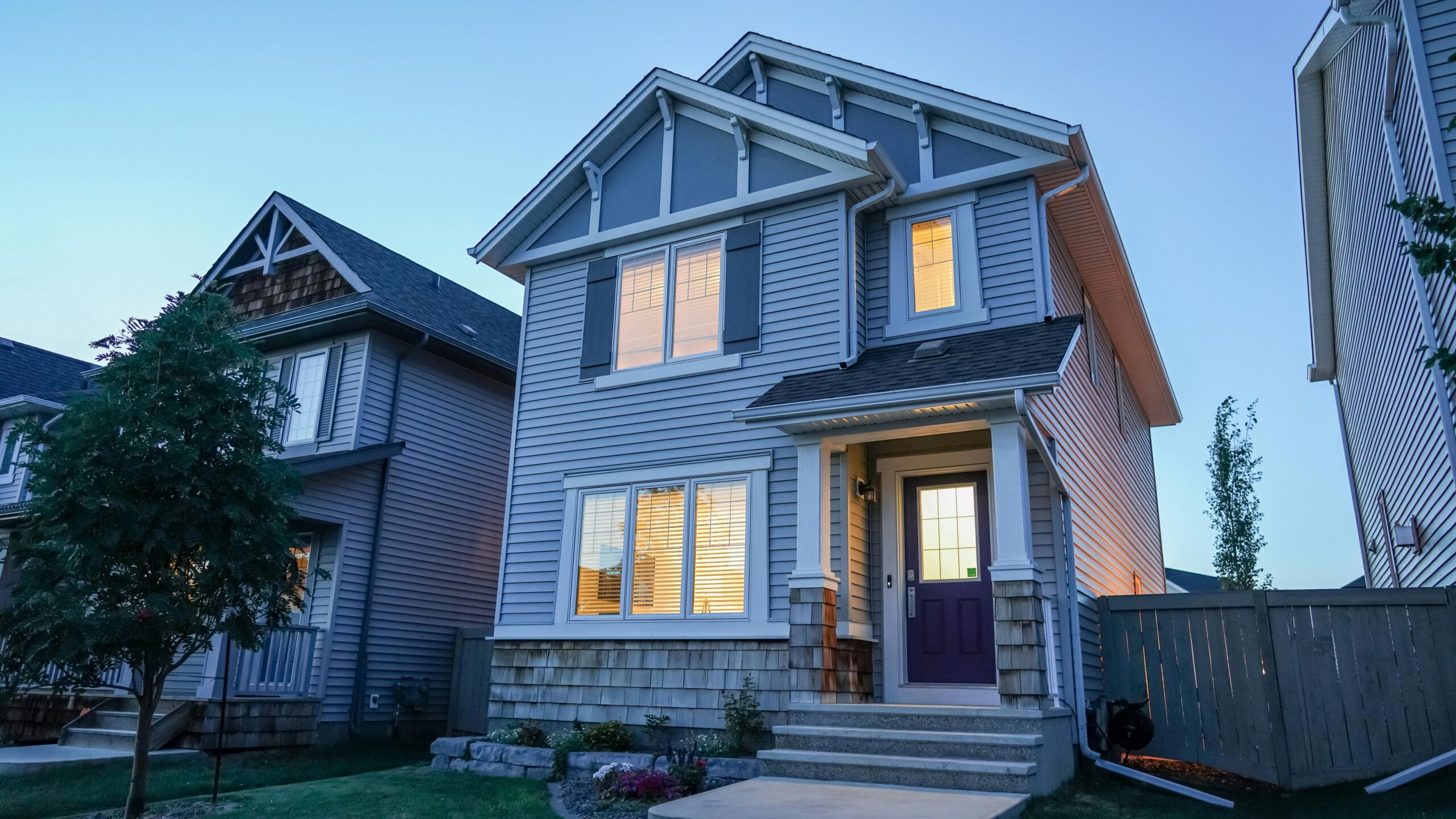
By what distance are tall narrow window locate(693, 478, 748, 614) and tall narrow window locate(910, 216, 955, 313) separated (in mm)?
2699

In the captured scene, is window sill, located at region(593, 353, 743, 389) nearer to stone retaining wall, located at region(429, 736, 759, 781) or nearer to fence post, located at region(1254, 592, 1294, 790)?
stone retaining wall, located at region(429, 736, 759, 781)

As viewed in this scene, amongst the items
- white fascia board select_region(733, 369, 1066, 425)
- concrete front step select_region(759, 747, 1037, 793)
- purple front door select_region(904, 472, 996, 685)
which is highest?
white fascia board select_region(733, 369, 1066, 425)

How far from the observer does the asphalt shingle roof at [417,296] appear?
14.0 m

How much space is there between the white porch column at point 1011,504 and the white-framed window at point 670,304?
136 inches

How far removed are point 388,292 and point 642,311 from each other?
18.3 feet

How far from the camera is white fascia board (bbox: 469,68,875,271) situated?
31.0 feet

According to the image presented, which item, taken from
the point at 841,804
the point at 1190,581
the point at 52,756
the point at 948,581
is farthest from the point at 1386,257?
the point at 1190,581

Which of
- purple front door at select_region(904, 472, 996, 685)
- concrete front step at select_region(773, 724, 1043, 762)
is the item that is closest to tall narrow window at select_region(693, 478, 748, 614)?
purple front door at select_region(904, 472, 996, 685)

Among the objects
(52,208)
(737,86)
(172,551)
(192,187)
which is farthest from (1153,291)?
(52,208)

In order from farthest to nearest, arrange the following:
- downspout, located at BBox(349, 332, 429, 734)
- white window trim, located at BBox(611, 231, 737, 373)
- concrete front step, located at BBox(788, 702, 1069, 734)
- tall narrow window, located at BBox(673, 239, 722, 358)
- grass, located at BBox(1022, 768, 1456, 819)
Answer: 1. downspout, located at BBox(349, 332, 429, 734)
2. tall narrow window, located at BBox(673, 239, 722, 358)
3. white window trim, located at BBox(611, 231, 737, 373)
4. concrete front step, located at BBox(788, 702, 1069, 734)
5. grass, located at BBox(1022, 768, 1456, 819)

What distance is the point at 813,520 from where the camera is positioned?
324 inches

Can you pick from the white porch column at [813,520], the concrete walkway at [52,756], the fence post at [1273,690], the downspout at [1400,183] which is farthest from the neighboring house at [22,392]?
the downspout at [1400,183]

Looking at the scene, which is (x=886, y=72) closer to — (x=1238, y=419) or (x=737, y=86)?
(x=737, y=86)

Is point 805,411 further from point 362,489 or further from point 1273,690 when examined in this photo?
point 362,489
